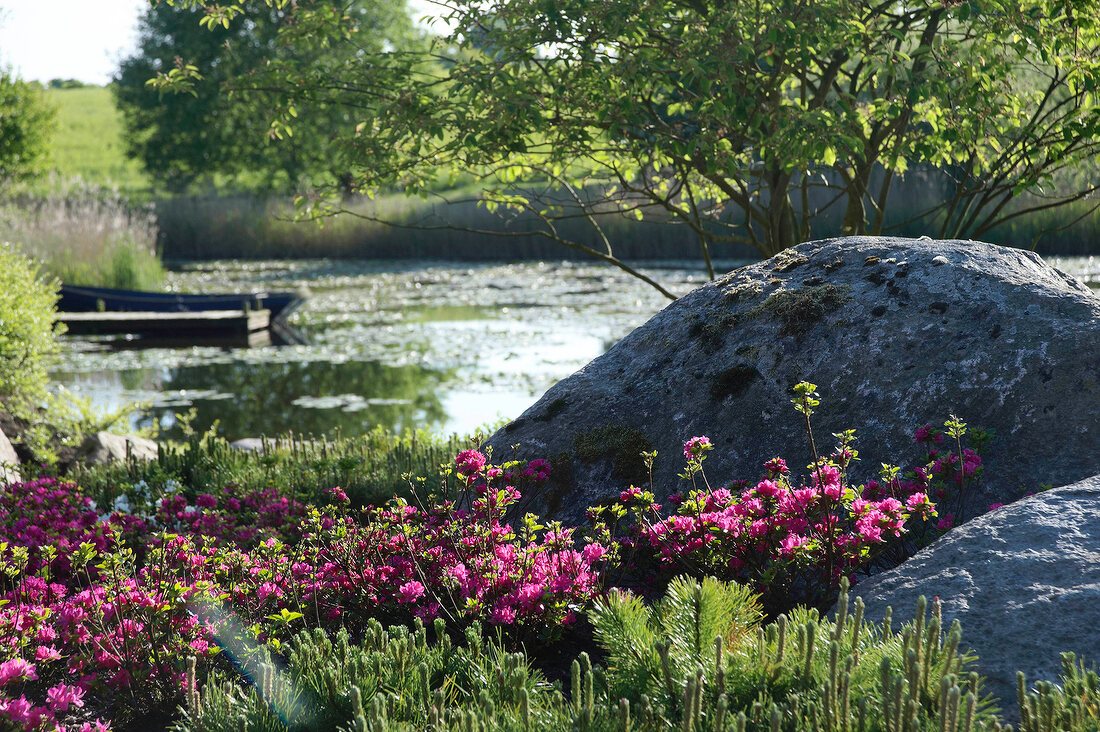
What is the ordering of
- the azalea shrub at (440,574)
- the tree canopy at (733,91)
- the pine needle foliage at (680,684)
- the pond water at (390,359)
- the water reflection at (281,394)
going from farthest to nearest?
the pond water at (390,359)
the water reflection at (281,394)
the tree canopy at (733,91)
the azalea shrub at (440,574)
the pine needle foliage at (680,684)

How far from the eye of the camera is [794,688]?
2145 millimetres

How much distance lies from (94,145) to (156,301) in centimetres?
4909

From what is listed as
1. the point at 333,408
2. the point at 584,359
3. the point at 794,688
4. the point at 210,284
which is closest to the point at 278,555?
the point at 794,688

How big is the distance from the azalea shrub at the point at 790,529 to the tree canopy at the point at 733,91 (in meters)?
2.39

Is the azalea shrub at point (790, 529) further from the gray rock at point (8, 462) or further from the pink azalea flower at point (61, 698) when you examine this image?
the gray rock at point (8, 462)

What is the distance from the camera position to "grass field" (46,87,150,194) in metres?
50.8

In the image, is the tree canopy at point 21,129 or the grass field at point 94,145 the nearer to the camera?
the tree canopy at point 21,129

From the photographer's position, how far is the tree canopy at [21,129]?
29.6 m

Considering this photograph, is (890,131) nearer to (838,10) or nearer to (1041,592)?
(838,10)

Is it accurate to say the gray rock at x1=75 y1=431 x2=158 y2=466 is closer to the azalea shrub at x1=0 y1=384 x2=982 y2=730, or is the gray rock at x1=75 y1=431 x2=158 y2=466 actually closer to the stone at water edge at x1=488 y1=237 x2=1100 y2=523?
the azalea shrub at x1=0 y1=384 x2=982 y2=730

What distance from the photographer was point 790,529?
9.41ft

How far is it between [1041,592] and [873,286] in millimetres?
2033

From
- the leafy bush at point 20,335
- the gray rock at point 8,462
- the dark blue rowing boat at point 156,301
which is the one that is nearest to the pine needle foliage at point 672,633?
the gray rock at point 8,462

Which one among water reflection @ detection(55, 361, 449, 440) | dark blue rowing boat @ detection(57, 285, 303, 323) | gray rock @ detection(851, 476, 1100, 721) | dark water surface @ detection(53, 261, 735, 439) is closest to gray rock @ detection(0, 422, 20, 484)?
dark water surface @ detection(53, 261, 735, 439)
